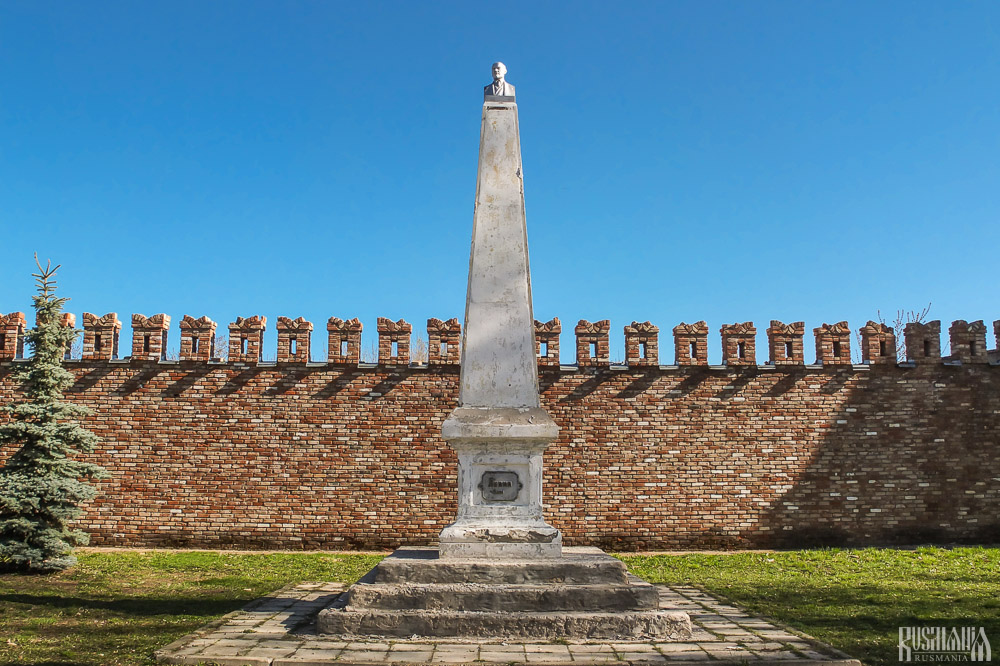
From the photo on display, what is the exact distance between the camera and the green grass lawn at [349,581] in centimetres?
617

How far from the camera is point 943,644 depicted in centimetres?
614

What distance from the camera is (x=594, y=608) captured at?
570cm

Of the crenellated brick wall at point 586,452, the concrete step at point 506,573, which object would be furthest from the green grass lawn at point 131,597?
the concrete step at point 506,573

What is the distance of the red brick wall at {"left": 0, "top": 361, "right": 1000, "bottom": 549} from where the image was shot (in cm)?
1296

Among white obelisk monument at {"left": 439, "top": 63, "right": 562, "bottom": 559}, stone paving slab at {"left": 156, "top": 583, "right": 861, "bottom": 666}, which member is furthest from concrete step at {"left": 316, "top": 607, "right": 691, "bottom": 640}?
white obelisk monument at {"left": 439, "top": 63, "right": 562, "bottom": 559}

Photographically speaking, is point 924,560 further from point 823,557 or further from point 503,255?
point 503,255

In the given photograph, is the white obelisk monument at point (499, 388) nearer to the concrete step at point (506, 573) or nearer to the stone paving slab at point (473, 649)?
the concrete step at point (506, 573)

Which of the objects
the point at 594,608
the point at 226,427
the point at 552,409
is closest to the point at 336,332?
the point at 226,427

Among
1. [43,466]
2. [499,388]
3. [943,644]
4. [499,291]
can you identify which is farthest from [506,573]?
[43,466]

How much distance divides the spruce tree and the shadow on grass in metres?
2.17

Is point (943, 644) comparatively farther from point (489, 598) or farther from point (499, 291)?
point (499, 291)

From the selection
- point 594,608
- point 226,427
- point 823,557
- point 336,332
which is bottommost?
point 823,557

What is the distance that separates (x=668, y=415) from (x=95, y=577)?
30.5ft

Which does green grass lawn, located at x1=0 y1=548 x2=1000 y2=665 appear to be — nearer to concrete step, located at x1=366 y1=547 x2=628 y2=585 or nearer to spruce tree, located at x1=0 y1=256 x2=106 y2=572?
spruce tree, located at x1=0 y1=256 x2=106 y2=572
